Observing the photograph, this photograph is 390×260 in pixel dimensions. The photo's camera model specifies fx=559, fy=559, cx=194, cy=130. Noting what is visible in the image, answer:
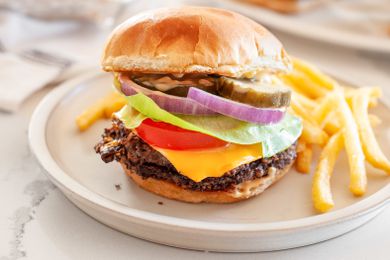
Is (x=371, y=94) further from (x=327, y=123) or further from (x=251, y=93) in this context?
(x=251, y=93)

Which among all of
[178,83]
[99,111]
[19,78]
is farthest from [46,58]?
[178,83]

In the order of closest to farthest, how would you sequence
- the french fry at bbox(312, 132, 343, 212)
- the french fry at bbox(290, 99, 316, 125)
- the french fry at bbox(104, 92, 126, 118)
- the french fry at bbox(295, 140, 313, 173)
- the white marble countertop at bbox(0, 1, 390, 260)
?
the white marble countertop at bbox(0, 1, 390, 260)
the french fry at bbox(312, 132, 343, 212)
the french fry at bbox(295, 140, 313, 173)
the french fry at bbox(290, 99, 316, 125)
the french fry at bbox(104, 92, 126, 118)

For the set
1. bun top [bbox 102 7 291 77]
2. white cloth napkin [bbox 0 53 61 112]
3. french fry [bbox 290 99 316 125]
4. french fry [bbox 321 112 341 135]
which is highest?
bun top [bbox 102 7 291 77]

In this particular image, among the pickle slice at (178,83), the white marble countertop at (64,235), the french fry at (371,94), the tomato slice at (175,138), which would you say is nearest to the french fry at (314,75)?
the french fry at (371,94)

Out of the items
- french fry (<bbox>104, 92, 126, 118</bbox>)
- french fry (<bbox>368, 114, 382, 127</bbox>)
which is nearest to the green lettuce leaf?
french fry (<bbox>104, 92, 126, 118</bbox>)

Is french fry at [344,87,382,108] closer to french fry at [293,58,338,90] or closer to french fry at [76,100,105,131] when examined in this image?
french fry at [293,58,338,90]

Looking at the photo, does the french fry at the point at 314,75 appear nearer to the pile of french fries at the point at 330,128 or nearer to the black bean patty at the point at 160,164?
the pile of french fries at the point at 330,128
